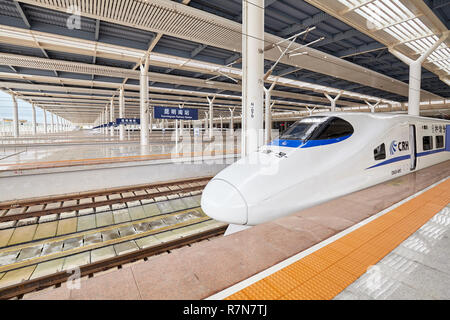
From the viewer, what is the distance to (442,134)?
8961 millimetres

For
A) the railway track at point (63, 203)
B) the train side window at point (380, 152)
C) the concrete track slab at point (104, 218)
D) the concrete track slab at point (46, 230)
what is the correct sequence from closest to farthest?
the train side window at point (380, 152) → the concrete track slab at point (46, 230) → the railway track at point (63, 203) → the concrete track slab at point (104, 218)

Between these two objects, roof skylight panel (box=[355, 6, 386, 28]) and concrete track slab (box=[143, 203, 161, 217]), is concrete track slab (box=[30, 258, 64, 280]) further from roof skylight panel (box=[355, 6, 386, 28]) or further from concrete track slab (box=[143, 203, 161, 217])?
roof skylight panel (box=[355, 6, 386, 28])

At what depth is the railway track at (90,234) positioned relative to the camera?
4.67m

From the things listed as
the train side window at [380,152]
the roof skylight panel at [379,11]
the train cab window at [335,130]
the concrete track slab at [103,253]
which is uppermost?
the roof skylight panel at [379,11]

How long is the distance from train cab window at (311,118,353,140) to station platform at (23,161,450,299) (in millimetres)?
1466

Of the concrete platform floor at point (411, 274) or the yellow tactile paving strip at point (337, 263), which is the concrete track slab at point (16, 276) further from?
the concrete platform floor at point (411, 274)

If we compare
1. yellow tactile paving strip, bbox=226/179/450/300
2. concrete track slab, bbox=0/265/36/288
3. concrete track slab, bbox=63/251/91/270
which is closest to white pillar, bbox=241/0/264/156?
yellow tactile paving strip, bbox=226/179/450/300

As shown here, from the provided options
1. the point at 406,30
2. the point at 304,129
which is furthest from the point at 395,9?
the point at 304,129

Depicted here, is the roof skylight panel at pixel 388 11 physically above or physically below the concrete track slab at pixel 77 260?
above

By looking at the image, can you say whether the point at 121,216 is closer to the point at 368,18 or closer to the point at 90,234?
the point at 90,234

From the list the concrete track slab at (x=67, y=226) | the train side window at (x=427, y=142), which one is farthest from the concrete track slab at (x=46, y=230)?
the train side window at (x=427, y=142)
